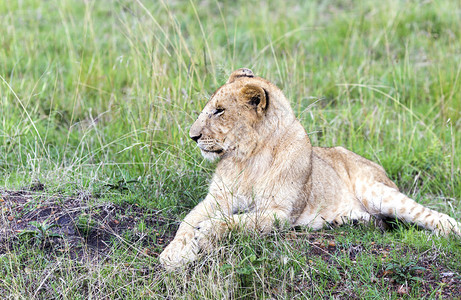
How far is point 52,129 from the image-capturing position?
622 centimetres

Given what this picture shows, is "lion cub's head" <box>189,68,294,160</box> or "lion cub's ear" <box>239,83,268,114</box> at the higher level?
"lion cub's ear" <box>239,83,268,114</box>

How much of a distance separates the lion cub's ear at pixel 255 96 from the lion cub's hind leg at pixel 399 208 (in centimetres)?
129

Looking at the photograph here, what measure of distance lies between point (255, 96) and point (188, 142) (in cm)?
117

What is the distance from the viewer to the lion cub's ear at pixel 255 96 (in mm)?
4262

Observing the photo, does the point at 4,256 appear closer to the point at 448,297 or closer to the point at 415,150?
the point at 448,297

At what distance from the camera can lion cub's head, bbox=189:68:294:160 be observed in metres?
4.31

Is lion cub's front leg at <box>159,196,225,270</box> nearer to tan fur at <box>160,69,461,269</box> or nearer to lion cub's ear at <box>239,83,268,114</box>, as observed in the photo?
tan fur at <box>160,69,461,269</box>

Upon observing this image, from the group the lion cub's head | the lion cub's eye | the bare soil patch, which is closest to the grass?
the bare soil patch

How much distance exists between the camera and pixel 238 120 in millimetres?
4312

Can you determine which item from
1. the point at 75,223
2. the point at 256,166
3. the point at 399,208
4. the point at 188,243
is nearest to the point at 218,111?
the point at 256,166

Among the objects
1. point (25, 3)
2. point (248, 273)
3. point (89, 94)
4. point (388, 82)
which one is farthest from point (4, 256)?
point (25, 3)

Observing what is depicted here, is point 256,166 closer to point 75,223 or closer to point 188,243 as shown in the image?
point 188,243

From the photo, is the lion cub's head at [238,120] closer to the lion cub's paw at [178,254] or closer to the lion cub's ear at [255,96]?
→ the lion cub's ear at [255,96]

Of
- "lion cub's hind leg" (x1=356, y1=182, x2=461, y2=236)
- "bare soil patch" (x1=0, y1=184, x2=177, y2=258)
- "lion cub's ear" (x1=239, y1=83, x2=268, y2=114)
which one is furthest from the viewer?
"lion cub's hind leg" (x1=356, y1=182, x2=461, y2=236)
